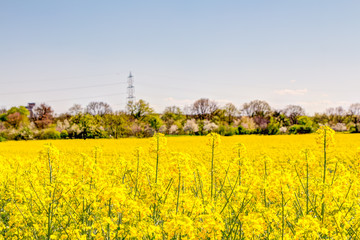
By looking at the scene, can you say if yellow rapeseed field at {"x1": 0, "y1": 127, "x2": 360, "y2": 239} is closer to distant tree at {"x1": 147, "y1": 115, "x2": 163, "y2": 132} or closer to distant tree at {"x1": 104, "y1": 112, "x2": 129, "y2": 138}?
distant tree at {"x1": 104, "y1": 112, "x2": 129, "y2": 138}

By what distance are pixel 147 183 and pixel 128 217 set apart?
2.06 m

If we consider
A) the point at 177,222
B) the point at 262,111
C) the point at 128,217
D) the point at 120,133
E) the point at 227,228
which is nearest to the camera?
the point at 177,222

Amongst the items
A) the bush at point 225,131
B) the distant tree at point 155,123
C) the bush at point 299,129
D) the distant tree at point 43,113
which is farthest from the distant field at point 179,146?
the distant tree at point 43,113

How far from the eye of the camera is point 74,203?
5.49 m

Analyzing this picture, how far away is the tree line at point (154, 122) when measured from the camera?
1639 inches

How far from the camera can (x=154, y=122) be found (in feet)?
166

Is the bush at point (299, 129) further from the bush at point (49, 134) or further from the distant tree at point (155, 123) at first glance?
the bush at point (49, 134)

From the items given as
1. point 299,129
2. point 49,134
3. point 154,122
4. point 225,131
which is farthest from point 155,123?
point 299,129

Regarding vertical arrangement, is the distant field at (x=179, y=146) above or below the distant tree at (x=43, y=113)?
below

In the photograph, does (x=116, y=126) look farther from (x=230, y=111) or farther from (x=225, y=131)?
(x=230, y=111)

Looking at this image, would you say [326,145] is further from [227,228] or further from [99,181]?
[99,181]

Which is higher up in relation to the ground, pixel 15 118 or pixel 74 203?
pixel 15 118

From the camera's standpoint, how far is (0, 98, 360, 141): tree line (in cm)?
4162

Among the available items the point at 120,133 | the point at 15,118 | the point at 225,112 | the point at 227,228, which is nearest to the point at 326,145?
the point at 227,228
